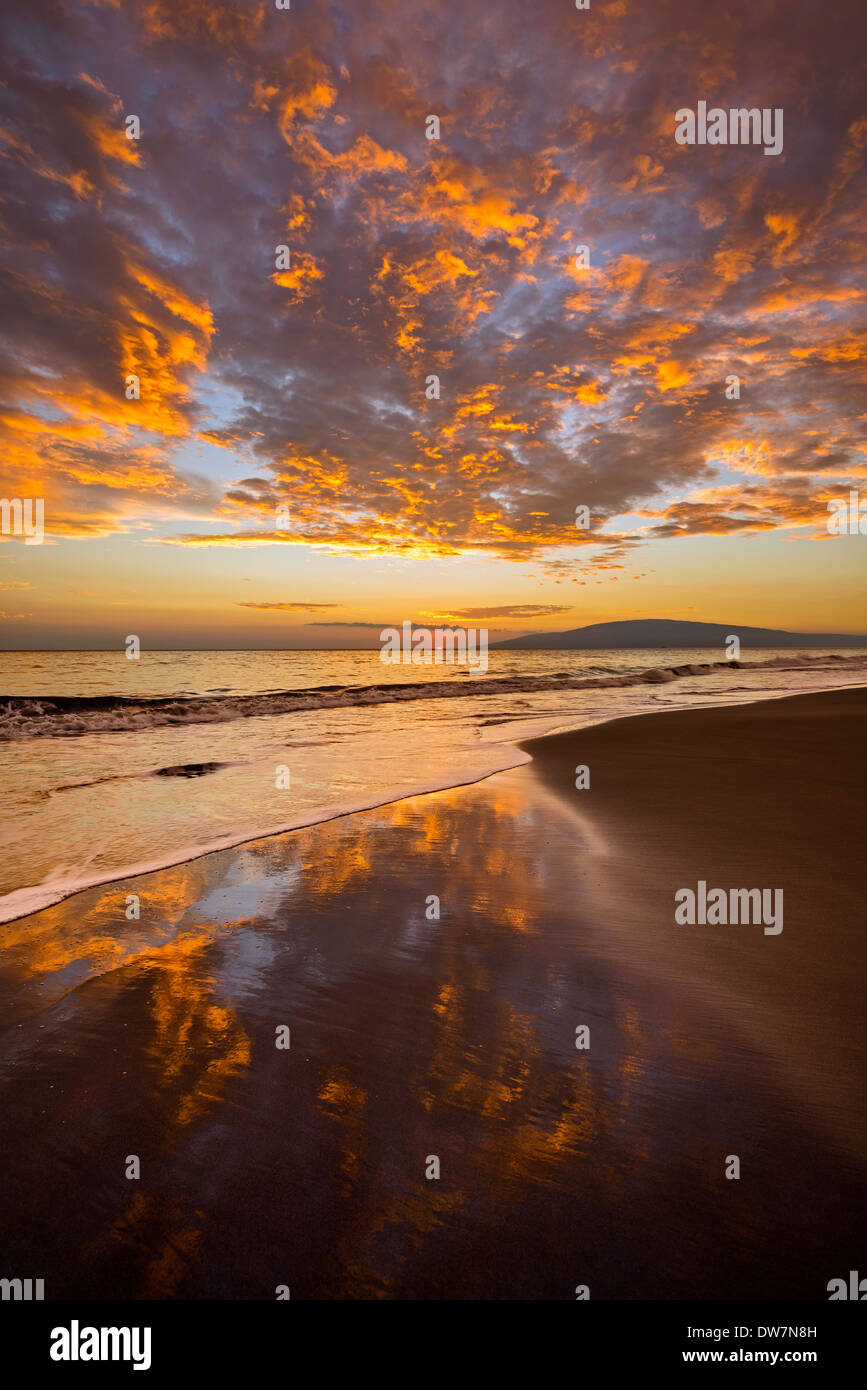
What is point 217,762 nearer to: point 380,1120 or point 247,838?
point 247,838

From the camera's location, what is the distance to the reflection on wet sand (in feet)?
6.75

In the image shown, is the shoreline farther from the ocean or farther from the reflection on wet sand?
the reflection on wet sand

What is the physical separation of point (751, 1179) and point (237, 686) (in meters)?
42.0

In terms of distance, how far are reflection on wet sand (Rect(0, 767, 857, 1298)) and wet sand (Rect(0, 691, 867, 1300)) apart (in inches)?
0.5

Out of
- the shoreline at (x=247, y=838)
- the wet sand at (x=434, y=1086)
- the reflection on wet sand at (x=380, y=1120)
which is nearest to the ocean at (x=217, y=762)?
the shoreline at (x=247, y=838)

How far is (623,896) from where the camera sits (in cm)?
536

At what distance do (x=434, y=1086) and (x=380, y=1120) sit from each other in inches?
13.0

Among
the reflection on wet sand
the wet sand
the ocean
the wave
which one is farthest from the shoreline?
the wave

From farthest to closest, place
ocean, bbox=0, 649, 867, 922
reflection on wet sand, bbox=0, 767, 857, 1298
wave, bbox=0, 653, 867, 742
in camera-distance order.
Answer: wave, bbox=0, 653, 867, 742, ocean, bbox=0, 649, 867, 922, reflection on wet sand, bbox=0, 767, 857, 1298

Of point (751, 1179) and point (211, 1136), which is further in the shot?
point (211, 1136)

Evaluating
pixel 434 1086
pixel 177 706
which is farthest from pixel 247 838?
pixel 177 706

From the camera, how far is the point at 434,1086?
290 centimetres
